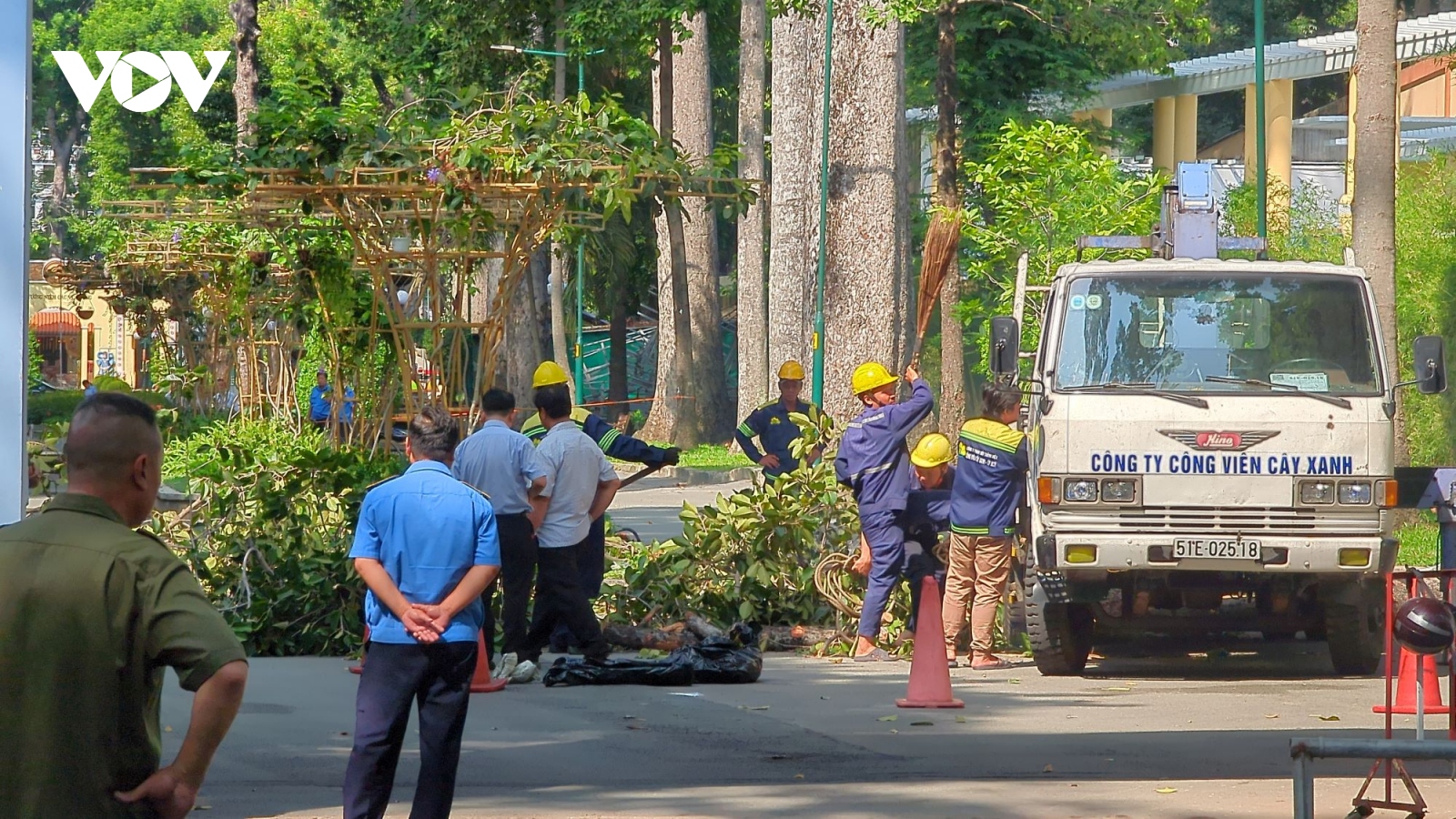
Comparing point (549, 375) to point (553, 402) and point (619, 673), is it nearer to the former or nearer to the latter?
point (553, 402)

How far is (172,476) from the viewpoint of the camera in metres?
22.4

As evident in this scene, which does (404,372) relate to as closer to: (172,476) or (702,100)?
(172,476)

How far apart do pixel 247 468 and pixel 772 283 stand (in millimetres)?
12296

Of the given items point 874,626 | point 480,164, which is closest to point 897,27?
point 480,164

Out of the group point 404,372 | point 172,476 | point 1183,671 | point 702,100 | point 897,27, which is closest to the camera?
point 1183,671

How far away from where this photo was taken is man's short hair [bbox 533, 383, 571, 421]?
10.8 meters

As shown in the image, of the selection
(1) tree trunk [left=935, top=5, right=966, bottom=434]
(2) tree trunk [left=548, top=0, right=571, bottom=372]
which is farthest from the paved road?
(2) tree trunk [left=548, top=0, right=571, bottom=372]

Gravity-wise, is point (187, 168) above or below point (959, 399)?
above

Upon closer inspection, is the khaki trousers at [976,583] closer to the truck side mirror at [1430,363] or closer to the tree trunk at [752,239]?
the truck side mirror at [1430,363]

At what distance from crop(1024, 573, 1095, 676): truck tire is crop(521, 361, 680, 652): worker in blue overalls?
2.42m

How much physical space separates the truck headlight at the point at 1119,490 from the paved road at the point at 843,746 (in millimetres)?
1123

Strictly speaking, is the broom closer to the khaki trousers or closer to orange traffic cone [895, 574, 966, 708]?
the khaki trousers

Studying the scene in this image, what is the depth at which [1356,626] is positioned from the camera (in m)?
10.9

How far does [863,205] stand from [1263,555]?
624cm
